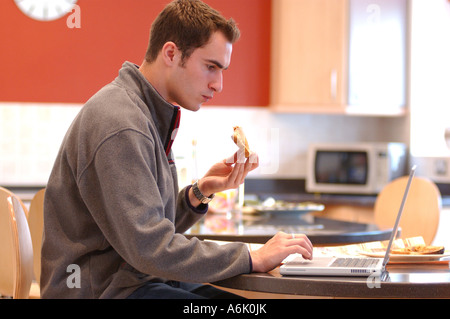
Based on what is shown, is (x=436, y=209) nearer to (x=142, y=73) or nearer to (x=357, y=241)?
(x=357, y=241)

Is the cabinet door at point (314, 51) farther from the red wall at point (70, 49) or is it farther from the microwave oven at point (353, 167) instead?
the red wall at point (70, 49)

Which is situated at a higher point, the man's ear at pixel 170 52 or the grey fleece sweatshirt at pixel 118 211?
the man's ear at pixel 170 52

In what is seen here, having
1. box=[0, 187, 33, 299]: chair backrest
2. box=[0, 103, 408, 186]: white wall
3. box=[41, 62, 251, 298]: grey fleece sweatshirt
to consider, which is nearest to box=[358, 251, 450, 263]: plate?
box=[41, 62, 251, 298]: grey fleece sweatshirt

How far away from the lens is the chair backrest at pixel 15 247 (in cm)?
192

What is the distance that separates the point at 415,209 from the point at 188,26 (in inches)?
77.2

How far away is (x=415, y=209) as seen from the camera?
130 inches

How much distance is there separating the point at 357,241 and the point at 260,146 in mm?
3208

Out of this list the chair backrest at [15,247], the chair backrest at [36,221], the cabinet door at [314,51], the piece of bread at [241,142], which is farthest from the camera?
the cabinet door at [314,51]

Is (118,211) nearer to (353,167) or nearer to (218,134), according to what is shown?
(353,167)

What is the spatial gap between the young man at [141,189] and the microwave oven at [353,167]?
3.33 m

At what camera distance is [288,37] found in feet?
17.3

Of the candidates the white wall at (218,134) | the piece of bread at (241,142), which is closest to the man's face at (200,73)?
the piece of bread at (241,142)
